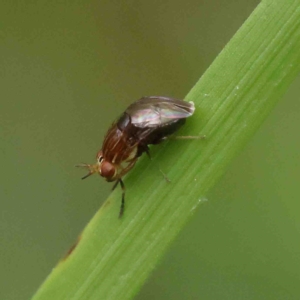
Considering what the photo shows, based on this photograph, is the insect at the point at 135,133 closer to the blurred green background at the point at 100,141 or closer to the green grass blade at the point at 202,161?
the green grass blade at the point at 202,161

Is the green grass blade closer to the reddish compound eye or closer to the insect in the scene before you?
the insect

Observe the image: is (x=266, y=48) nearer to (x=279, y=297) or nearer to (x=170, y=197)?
(x=170, y=197)

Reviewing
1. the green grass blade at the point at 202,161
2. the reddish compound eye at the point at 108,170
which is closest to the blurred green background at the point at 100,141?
the reddish compound eye at the point at 108,170

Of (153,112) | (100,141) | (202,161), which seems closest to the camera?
(202,161)

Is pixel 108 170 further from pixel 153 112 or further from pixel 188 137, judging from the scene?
pixel 188 137

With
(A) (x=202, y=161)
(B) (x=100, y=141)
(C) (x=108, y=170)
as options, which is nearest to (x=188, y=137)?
(A) (x=202, y=161)

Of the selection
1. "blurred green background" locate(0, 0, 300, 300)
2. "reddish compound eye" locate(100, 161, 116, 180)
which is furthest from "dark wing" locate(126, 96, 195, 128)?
"blurred green background" locate(0, 0, 300, 300)
